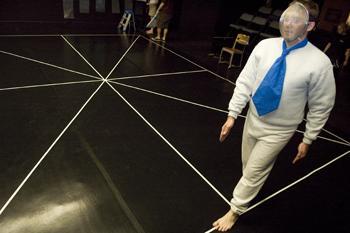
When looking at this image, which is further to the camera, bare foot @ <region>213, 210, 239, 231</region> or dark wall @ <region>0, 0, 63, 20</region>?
dark wall @ <region>0, 0, 63, 20</region>

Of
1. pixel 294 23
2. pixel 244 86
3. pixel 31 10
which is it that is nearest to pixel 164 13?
pixel 31 10

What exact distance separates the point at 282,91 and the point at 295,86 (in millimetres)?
86

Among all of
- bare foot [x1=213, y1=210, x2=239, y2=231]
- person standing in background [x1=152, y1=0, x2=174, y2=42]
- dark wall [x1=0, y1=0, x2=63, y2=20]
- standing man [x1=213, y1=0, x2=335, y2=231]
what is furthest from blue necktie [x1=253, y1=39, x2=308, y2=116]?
dark wall [x1=0, y1=0, x2=63, y2=20]

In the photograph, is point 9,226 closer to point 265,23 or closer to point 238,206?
point 238,206

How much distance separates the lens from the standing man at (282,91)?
1.94 meters

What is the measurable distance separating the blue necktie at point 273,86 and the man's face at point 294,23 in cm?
7

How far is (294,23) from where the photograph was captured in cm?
190

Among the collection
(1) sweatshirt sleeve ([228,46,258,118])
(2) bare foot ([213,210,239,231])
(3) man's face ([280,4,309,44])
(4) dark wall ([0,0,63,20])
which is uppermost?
(3) man's face ([280,4,309,44])

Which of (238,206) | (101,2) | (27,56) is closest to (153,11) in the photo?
(101,2)

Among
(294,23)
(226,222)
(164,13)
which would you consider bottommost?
(226,222)

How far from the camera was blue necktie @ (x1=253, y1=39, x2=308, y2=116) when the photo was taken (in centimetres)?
198

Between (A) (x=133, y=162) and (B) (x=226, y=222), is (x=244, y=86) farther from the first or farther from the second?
(A) (x=133, y=162)

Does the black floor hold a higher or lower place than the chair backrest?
lower

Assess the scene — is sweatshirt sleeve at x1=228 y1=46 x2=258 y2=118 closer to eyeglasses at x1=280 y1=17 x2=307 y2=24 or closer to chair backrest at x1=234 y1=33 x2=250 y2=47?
eyeglasses at x1=280 y1=17 x2=307 y2=24
